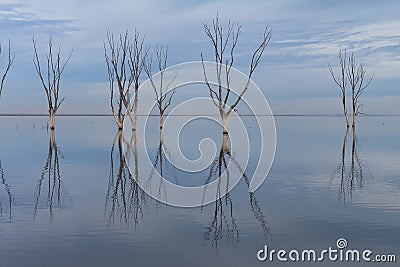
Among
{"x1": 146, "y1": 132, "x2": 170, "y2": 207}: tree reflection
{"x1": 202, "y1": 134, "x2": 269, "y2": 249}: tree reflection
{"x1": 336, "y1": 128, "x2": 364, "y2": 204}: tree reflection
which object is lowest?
{"x1": 146, "y1": 132, "x2": 170, "y2": 207}: tree reflection

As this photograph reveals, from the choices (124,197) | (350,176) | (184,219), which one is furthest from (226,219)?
(350,176)

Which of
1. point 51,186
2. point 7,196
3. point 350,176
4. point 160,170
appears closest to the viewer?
point 7,196

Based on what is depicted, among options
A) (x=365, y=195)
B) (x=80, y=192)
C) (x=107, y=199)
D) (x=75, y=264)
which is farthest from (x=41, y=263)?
(x=365, y=195)

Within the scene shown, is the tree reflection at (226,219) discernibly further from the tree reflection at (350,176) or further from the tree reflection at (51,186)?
the tree reflection at (51,186)

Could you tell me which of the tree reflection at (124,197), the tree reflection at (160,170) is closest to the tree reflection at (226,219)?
the tree reflection at (160,170)

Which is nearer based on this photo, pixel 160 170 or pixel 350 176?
pixel 350 176

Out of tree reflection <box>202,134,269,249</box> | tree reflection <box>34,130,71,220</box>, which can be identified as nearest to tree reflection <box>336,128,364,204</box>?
tree reflection <box>202,134,269,249</box>

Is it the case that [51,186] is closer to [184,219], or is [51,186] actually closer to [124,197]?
[124,197]

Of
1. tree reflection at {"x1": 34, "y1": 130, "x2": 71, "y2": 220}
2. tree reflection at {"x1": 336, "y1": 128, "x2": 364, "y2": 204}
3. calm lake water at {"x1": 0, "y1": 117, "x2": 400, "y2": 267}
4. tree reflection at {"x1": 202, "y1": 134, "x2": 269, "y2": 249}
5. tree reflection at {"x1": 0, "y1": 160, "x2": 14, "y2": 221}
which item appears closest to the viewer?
calm lake water at {"x1": 0, "y1": 117, "x2": 400, "y2": 267}

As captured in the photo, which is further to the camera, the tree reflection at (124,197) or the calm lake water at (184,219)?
the tree reflection at (124,197)

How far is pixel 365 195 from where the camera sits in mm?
11844

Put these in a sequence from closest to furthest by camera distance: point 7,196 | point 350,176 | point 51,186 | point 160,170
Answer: point 7,196 → point 51,186 → point 350,176 → point 160,170

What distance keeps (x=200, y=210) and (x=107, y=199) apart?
2.49 m

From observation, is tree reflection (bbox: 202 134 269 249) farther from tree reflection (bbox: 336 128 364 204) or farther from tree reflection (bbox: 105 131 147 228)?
tree reflection (bbox: 336 128 364 204)
